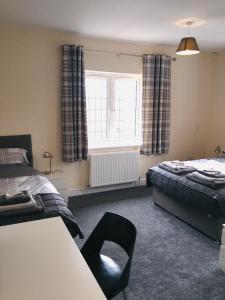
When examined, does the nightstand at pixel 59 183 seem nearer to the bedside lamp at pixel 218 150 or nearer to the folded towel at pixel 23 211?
the folded towel at pixel 23 211

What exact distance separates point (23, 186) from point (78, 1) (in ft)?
6.10

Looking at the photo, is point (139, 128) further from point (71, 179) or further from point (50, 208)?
point (50, 208)

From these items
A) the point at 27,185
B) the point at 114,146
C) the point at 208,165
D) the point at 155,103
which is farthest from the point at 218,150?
the point at 27,185

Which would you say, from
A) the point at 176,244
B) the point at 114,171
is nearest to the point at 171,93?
the point at 114,171

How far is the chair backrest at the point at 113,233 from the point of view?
61.7 inches

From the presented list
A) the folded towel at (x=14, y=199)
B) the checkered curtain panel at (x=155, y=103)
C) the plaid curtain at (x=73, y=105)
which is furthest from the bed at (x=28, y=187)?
the checkered curtain panel at (x=155, y=103)

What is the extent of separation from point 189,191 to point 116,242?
60.9 inches

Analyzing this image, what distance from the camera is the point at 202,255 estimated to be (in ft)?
8.42

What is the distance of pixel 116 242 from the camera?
1.66 meters

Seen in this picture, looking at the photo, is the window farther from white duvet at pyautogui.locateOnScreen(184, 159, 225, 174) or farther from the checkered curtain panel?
white duvet at pyautogui.locateOnScreen(184, 159, 225, 174)


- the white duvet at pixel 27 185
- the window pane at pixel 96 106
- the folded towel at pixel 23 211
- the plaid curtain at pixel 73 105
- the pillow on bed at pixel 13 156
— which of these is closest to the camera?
the folded towel at pixel 23 211

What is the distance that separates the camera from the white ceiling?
260 cm

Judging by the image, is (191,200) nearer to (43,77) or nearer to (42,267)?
(42,267)

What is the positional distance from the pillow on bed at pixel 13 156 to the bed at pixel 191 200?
1724 millimetres
